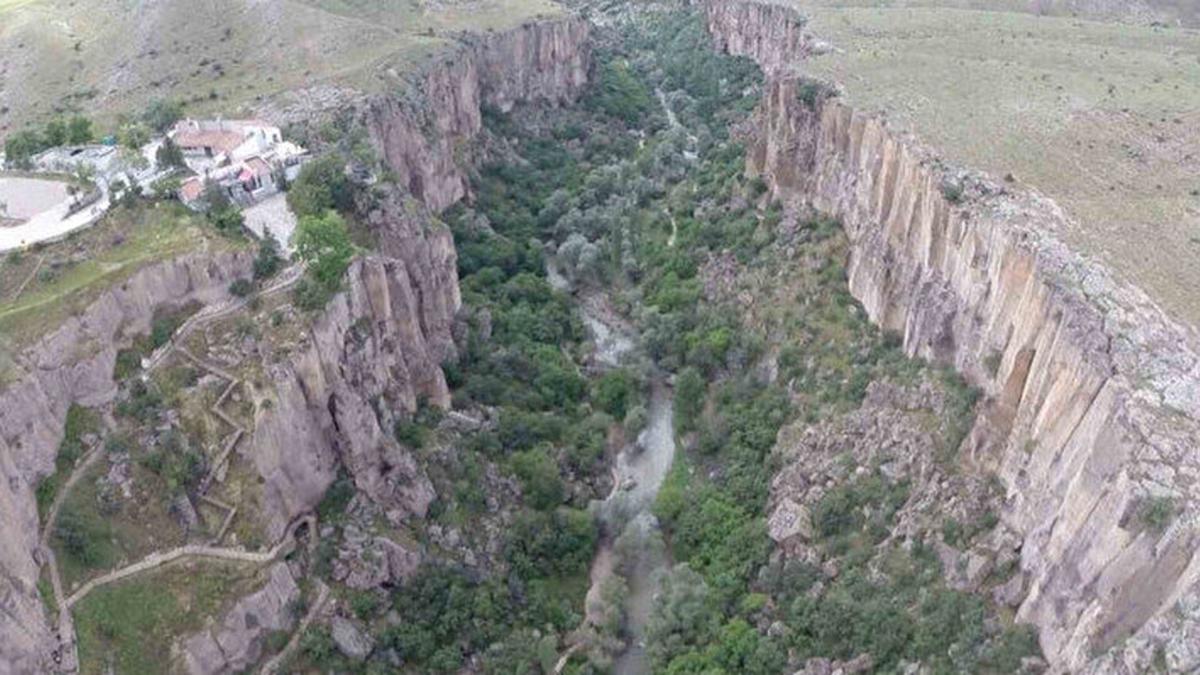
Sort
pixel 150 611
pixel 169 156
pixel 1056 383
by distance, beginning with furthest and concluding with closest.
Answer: pixel 169 156 → pixel 150 611 → pixel 1056 383

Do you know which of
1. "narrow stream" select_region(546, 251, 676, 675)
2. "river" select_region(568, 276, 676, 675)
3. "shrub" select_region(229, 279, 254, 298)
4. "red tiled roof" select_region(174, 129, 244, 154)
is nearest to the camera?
"shrub" select_region(229, 279, 254, 298)

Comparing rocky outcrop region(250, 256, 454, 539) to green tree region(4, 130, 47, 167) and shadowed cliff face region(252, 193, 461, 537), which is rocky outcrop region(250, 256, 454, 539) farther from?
green tree region(4, 130, 47, 167)

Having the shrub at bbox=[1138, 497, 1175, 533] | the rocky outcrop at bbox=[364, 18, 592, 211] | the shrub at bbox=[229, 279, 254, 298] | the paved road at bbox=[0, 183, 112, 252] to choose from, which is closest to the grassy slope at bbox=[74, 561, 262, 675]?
the shrub at bbox=[229, 279, 254, 298]

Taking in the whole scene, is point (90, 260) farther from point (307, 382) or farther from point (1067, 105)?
point (1067, 105)

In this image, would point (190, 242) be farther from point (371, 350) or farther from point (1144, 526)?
point (1144, 526)

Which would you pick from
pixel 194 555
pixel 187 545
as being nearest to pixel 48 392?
pixel 187 545

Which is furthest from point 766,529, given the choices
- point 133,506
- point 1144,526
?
point 133,506

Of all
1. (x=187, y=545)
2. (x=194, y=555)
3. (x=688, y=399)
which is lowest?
(x=688, y=399)
